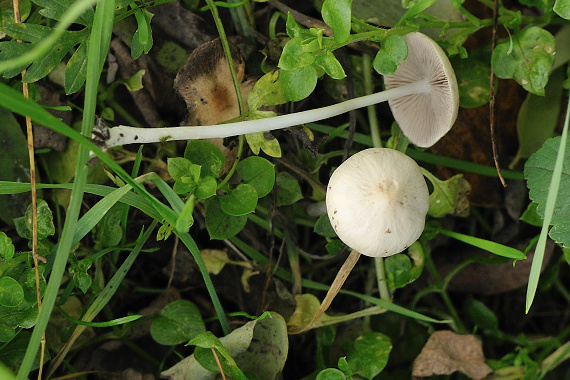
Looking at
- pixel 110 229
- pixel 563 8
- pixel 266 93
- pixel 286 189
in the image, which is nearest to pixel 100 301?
pixel 110 229

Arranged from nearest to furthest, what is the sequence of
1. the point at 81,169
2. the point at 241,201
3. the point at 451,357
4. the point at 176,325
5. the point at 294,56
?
1. the point at 81,169
2. the point at 294,56
3. the point at 241,201
4. the point at 176,325
5. the point at 451,357

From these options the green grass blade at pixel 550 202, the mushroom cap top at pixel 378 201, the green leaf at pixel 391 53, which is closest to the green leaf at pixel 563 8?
the green grass blade at pixel 550 202

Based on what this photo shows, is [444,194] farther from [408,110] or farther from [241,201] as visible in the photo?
[241,201]

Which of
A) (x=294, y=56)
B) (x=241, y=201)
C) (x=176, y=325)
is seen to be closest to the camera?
(x=294, y=56)

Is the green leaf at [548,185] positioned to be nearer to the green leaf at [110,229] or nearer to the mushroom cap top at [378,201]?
the mushroom cap top at [378,201]

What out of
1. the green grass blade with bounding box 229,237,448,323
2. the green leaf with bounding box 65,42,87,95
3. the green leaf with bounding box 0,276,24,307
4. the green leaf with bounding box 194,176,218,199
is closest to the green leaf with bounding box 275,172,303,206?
the green grass blade with bounding box 229,237,448,323

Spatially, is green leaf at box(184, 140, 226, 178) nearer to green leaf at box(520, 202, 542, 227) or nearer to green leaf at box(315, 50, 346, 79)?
green leaf at box(315, 50, 346, 79)

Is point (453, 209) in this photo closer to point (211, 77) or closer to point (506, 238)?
point (506, 238)
